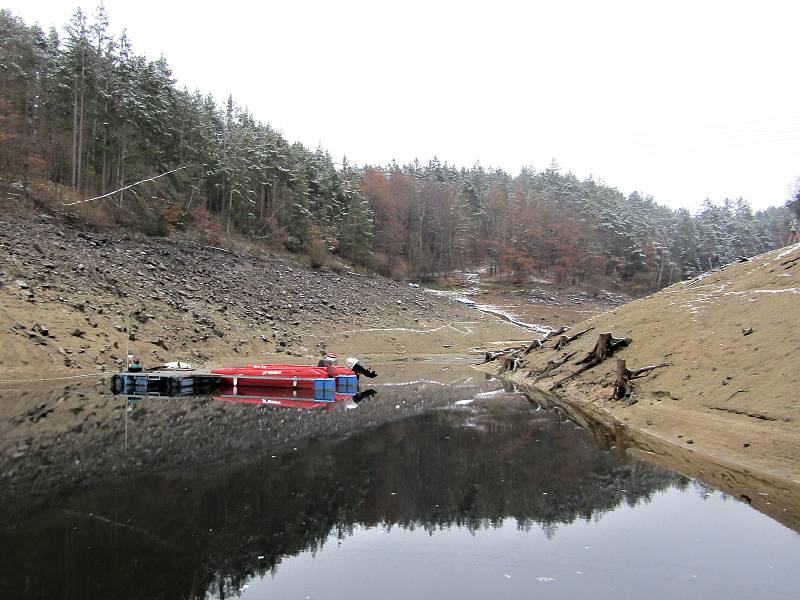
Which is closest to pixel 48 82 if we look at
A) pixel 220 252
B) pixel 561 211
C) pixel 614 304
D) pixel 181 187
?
pixel 181 187

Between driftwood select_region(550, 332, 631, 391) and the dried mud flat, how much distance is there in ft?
0.81

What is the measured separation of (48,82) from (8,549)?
56807 millimetres

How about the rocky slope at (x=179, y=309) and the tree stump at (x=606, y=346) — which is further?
the rocky slope at (x=179, y=309)

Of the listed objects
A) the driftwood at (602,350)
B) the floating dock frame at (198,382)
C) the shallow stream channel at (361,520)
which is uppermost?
the driftwood at (602,350)

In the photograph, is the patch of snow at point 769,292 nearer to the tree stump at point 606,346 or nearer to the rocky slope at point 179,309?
the tree stump at point 606,346

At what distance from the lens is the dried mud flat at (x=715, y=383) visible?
39.3 ft

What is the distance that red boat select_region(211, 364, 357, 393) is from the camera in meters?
27.5

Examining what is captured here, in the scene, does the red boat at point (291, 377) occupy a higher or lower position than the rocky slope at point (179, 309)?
lower

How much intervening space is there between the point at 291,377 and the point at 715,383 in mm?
18766

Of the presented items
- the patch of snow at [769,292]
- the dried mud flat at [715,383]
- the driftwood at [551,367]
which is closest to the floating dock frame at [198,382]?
the driftwood at [551,367]

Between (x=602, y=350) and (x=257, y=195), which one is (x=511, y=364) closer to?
(x=602, y=350)

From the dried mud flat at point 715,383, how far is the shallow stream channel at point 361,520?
1.52 m

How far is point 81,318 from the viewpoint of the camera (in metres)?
31.0

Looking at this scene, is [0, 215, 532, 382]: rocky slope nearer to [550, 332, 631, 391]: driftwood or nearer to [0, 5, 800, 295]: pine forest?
[0, 5, 800, 295]: pine forest
